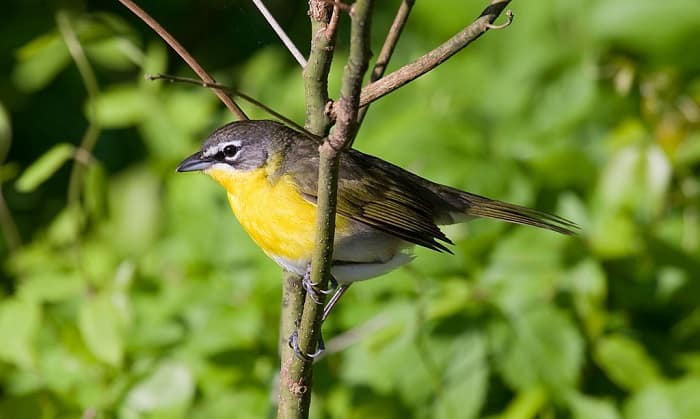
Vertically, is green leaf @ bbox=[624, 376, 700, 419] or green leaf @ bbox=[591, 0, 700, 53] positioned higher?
green leaf @ bbox=[591, 0, 700, 53]

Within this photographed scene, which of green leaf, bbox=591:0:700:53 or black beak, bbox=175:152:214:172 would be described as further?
green leaf, bbox=591:0:700:53

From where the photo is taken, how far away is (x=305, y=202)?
2.25m

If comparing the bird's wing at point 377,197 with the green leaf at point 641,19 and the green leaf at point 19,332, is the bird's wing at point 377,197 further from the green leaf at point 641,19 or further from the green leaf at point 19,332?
the green leaf at point 641,19

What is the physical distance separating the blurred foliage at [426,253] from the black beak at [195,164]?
0.37 meters

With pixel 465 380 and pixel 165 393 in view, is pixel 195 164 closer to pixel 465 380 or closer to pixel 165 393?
pixel 165 393

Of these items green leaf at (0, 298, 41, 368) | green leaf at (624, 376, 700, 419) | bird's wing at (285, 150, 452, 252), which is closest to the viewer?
bird's wing at (285, 150, 452, 252)

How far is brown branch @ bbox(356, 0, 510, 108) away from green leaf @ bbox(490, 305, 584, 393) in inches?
64.3

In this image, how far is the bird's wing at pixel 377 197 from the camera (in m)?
2.32

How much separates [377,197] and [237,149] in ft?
1.21

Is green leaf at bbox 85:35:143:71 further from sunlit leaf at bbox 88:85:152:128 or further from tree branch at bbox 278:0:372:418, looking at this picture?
tree branch at bbox 278:0:372:418

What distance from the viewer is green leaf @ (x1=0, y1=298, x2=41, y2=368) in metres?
2.89

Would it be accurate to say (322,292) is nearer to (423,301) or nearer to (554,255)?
(423,301)

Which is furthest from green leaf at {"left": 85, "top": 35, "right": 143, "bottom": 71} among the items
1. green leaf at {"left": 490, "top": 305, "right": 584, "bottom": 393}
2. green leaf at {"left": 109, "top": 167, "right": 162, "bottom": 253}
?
green leaf at {"left": 490, "top": 305, "right": 584, "bottom": 393}

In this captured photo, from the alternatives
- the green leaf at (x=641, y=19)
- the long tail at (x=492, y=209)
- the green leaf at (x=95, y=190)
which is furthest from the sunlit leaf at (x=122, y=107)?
the green leaf at (x=641, y=19)
